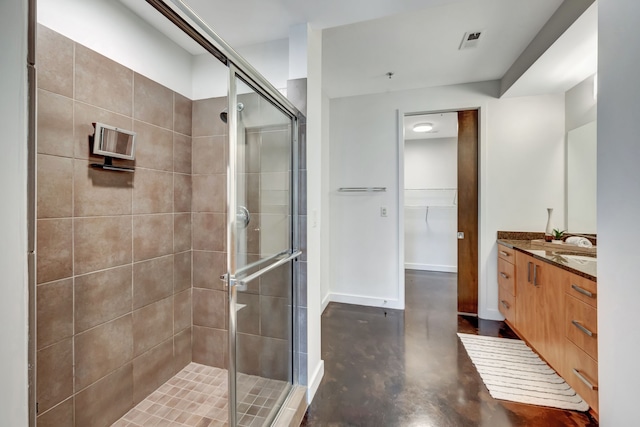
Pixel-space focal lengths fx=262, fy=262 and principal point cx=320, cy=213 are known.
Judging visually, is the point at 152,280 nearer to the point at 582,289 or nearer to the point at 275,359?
the point at 275,359

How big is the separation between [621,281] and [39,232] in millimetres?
2535

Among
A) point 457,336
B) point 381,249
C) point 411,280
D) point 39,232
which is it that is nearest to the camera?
point 39,232

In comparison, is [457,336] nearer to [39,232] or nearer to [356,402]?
[356,402]

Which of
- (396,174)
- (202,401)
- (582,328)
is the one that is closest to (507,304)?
(582,328)

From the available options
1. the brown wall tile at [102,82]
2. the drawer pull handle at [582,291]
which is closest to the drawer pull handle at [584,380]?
the drawer pull handle at [582,291]

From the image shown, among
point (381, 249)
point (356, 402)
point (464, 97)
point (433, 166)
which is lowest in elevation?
point (356, 402)

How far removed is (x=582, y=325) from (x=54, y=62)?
3.19m

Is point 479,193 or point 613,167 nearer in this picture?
point 613,167

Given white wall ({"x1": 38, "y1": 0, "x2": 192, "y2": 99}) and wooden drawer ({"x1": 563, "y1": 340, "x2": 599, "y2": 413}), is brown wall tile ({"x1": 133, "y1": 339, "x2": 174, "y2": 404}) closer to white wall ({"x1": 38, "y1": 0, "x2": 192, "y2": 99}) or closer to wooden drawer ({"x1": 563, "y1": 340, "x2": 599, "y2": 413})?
white wall ({"x1": 38, "y1": 0, "x2": 192, "y2": 99})

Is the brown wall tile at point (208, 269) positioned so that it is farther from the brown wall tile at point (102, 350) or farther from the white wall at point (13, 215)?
the white wall at point (13, 215)

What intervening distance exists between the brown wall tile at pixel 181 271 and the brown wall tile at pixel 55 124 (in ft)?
3.06

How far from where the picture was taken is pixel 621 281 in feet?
3.52

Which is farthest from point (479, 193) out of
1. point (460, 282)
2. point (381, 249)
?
point (381, 249)

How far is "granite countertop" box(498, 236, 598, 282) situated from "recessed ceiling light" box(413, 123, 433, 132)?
6.75 ft
